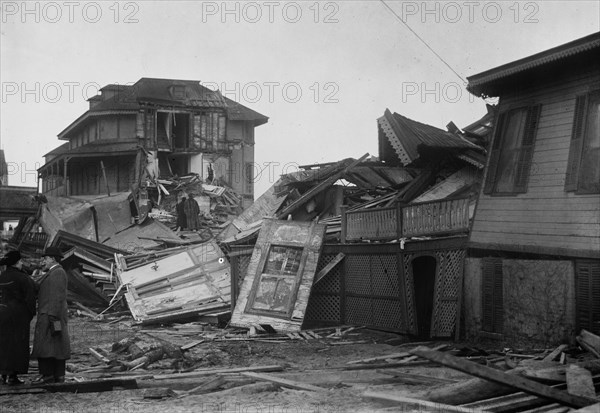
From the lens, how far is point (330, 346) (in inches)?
630

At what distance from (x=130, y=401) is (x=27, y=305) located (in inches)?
103

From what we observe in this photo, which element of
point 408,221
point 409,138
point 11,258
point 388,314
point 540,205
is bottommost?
point 388,314

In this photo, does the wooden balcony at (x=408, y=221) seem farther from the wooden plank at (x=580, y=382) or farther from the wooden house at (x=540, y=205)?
the wooden plank at (x=580, y=382)

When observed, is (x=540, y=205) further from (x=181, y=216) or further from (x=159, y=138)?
(x=159, y=138)

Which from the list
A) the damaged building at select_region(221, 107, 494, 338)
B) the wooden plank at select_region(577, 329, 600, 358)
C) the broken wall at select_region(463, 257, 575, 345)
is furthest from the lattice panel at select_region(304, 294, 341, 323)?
the wooden plank at select_region(577, 329, 600, 358)

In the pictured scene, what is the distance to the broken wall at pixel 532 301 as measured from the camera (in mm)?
13383

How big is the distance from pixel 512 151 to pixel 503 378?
28.5ft

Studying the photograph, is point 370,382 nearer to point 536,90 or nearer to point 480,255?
point 480,255

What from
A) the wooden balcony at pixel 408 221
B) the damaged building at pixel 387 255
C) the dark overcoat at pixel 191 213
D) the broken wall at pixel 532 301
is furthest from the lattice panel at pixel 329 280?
the dark overcoat at pixel 191 213

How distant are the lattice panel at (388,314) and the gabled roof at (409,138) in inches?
147

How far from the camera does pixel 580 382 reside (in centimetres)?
825

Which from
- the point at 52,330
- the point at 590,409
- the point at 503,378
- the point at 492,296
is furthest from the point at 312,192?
the point at 590,409

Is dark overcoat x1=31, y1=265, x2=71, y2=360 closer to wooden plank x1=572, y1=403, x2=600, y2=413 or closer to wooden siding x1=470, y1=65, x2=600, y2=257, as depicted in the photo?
wooden plank x1=572, y1=403, x2=600, y2=413

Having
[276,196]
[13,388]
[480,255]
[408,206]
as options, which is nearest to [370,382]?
[13,388]
